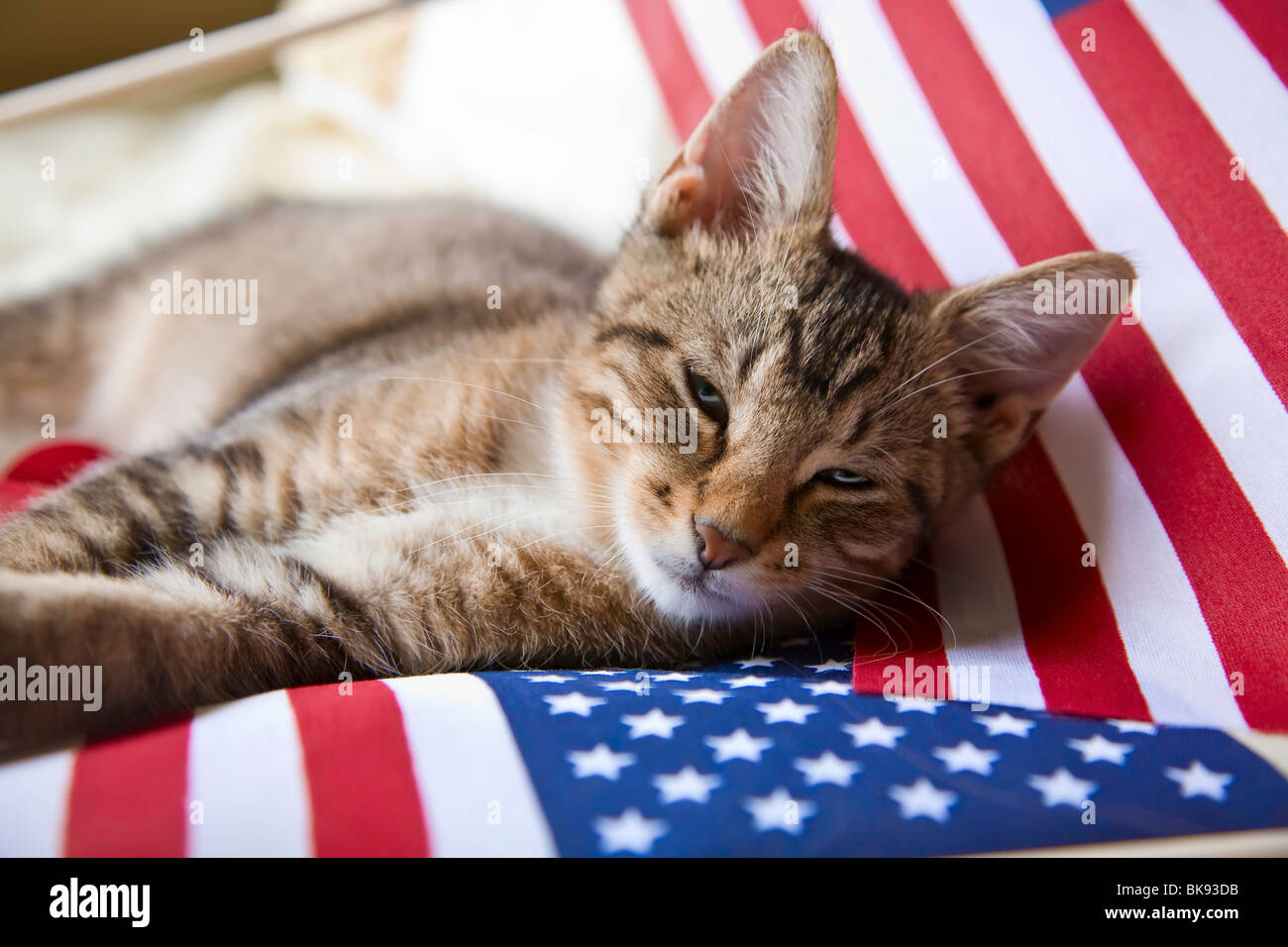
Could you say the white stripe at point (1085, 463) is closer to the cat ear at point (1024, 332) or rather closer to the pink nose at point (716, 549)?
the cat ear at point (1024, 332)

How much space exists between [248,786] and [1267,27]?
6.38ft

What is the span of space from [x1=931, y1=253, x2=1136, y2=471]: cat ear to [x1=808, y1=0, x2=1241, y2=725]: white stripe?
0.12 meters

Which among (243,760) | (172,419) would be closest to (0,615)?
(243,760)

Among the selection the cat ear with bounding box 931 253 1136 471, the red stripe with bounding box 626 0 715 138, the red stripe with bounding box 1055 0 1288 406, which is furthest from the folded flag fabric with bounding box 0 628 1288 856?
the red stripe with bounding box 626 0 715 138

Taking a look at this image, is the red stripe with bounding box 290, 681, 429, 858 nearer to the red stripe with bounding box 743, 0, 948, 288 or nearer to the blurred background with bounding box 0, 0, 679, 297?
the red stripe with bounding box 743, 0, 948, 288

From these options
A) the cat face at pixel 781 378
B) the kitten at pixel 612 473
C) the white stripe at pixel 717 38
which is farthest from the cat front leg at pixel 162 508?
the white stripe at pixel 717 38

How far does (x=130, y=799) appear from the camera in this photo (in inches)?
39.1

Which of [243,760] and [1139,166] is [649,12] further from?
[243,760]

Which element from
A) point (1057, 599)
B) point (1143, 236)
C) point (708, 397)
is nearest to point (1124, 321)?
point (1143, 236)

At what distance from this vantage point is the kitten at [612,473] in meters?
1.31

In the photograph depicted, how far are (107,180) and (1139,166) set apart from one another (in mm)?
2950

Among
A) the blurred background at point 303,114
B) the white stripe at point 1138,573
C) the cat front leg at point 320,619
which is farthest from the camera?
the blurred background at point 303,114

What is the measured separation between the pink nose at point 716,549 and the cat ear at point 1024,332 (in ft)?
1.66

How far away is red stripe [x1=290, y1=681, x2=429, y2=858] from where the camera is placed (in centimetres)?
98
